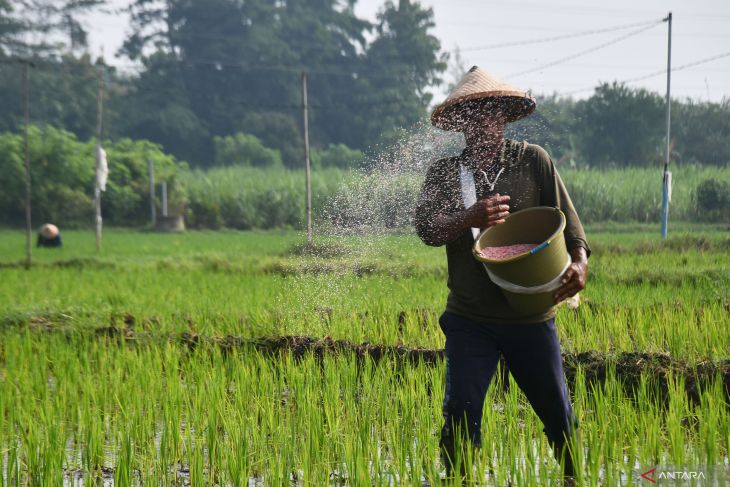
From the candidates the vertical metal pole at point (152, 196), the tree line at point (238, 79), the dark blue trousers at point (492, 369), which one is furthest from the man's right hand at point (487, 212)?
the tree line at point (238, 79)

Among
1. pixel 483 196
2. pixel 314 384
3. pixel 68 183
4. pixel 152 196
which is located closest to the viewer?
pixel 483 196

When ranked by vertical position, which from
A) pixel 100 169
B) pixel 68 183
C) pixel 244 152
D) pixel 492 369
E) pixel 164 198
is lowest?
pixel 164 198

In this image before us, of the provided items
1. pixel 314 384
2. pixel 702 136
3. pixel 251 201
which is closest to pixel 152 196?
pixel 251 201

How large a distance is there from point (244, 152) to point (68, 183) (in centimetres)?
716

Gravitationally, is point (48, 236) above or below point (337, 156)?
below

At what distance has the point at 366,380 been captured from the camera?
3.86 meters

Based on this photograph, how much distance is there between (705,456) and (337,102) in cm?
3187

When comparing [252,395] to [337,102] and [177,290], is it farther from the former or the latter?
[337,102]

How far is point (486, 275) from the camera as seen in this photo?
2543 millimetres

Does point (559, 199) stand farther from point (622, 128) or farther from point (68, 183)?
point (68, 183)

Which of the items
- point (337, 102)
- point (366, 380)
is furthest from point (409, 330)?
point (337, 102)

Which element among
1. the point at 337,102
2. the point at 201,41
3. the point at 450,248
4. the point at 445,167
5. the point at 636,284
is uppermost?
the point at 201,41

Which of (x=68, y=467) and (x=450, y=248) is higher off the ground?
(x=450, y=248)

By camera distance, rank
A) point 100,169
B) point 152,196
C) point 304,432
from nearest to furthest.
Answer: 1. point 304,432
2. point 100,169
3. point 152,196
